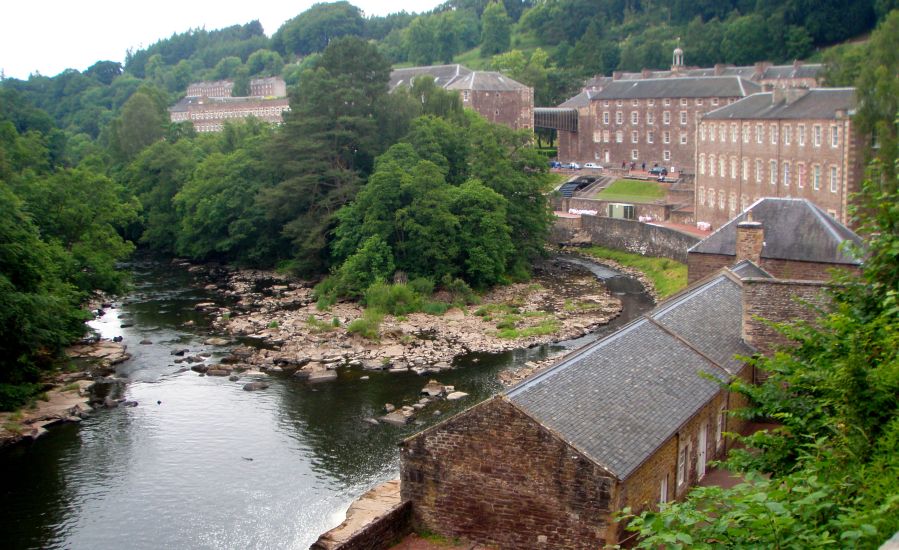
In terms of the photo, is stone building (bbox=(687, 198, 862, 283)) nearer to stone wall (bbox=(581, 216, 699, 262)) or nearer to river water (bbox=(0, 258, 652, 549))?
river water (bbox=(0, 258, 652, 549))

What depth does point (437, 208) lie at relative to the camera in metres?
50.3

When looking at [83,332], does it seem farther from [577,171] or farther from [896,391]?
[577,171]

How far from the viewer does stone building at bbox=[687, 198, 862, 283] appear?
99.6 ft

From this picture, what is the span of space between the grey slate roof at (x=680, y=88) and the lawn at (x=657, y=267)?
814 inches

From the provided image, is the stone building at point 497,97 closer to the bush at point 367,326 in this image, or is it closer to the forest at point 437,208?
the forest at point 437,208

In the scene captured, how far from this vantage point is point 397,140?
58406mm

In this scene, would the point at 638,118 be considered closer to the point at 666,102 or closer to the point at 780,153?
the point at 666,102

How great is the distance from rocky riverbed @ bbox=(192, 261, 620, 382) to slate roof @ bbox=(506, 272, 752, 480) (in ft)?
47.9

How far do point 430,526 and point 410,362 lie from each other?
1996 cm

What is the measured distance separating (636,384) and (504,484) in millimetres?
4045

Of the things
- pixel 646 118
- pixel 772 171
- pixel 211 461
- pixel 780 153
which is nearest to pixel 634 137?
pixel 646 118

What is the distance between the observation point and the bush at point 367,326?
40.5 metres

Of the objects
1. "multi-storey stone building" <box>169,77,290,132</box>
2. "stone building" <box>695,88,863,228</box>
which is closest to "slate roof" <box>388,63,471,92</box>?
"multi-storey stone building" <box>169,77,290,132</box>

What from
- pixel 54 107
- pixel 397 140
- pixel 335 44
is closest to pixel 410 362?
pixel 397 140
